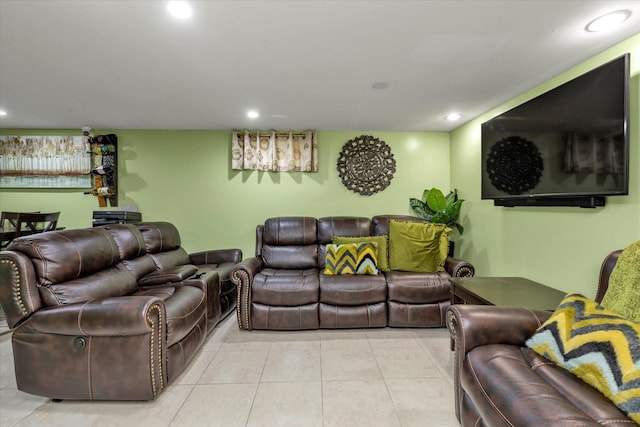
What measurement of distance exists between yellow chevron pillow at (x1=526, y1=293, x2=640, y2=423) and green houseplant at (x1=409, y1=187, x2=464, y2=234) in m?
2.13

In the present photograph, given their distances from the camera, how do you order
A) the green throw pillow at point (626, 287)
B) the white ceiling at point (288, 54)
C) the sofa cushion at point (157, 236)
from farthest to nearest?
the sofa cushion at point (157, 236) < the white ceiling at point (288, 54) < the green throw pillow at point (626, 287)

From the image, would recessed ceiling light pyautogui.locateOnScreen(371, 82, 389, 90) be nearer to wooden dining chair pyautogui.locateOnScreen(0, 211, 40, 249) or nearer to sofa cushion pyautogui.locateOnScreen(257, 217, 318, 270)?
sofa cushion pyautogui.locateOnScreen(257, 217, 318, 270)

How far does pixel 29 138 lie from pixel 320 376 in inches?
185

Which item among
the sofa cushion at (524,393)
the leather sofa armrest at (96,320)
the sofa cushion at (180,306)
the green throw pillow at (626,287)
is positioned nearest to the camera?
the sofa cushion at (524,393)

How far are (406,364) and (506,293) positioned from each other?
903 millimetres

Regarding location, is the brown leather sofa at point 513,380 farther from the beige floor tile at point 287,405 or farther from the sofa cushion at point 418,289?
the sofa cushion at point 418,289

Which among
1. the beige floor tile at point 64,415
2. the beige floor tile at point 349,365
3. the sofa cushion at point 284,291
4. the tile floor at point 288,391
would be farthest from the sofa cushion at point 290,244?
the beige floor tile at point 64,415

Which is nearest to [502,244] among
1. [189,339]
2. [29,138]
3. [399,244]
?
[399,244]

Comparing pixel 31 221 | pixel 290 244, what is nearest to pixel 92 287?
pixel 290 244

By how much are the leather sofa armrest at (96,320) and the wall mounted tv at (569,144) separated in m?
2.87

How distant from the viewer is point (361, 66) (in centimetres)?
210

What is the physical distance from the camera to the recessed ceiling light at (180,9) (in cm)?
145

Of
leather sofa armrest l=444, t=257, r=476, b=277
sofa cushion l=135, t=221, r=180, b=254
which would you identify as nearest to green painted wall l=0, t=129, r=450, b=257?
sofa cushion l=135, t=221, r=180, b=254

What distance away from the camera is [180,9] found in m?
1.49
